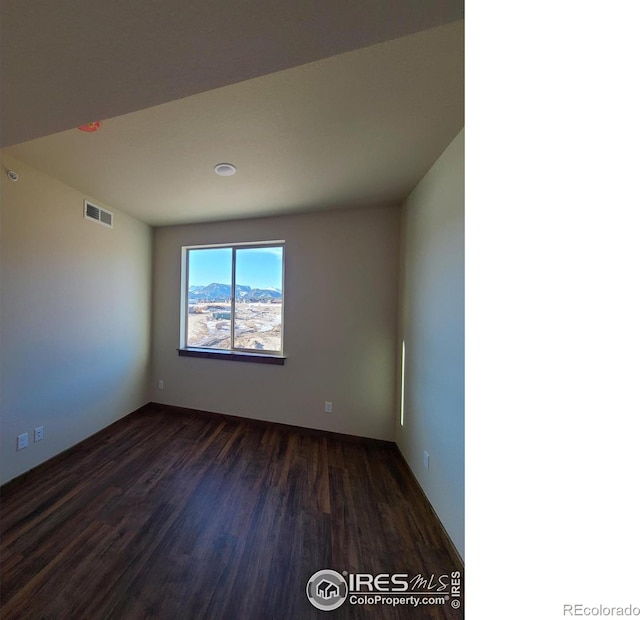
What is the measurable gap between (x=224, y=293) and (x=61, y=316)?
1.35 metres

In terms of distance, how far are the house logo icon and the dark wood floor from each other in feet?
0.09

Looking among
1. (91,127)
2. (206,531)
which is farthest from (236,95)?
(206,531)

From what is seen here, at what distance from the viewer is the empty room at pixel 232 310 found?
74 cm

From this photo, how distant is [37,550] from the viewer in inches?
46.1

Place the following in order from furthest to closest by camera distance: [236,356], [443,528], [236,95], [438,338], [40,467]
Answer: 1. [236,356]
2. [40,467]
3. [438,338]
4. [443,528]
5. [236,95]

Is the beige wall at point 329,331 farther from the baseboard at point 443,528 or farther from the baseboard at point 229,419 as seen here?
the baseboard at point 443,528

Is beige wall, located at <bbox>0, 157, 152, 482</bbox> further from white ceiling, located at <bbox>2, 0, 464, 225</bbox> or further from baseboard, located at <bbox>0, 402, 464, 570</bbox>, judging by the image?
white ceiling, located at <bbox>2, 0, 464, 225</bbox>

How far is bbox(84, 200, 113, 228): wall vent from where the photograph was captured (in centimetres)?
202

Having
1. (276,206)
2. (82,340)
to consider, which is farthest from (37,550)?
(276,206)

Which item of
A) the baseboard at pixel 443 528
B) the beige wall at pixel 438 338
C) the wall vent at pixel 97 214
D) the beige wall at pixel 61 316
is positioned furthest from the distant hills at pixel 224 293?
the baseboard at pixel 443 528

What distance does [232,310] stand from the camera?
2670 millimetres

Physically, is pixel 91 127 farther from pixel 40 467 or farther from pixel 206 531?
pixel 40 467
